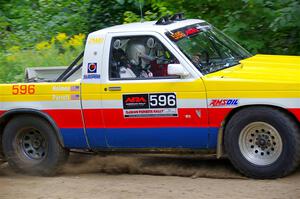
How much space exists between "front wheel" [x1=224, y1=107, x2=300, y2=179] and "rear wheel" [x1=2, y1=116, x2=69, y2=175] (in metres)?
2.21

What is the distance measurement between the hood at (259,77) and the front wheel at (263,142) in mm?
272

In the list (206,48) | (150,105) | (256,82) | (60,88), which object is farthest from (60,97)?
(256,82)

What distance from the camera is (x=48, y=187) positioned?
7.05 m

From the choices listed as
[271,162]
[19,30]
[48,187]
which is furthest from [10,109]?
[19,30]

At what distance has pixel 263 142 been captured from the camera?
21.5ft

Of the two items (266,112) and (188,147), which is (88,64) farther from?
(266,112)

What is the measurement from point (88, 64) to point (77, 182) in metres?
1.41

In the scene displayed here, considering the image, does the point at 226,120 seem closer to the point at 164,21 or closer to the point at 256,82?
the point at 256,82

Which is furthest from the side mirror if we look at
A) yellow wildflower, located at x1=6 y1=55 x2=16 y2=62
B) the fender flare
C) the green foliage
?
yellow wildflower, located at x1=6 y1=55 x2=16 y2=62

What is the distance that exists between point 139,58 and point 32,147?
1873mm

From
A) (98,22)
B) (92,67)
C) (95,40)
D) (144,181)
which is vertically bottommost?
(144,181)

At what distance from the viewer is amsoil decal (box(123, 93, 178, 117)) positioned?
674 centimetres

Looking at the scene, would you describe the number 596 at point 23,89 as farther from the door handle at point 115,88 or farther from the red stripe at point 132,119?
the door handle at point 115,88

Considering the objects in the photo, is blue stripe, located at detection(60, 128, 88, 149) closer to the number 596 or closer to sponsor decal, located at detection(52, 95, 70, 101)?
sponsor decal, located at detection(52, 95, 70, 101)
